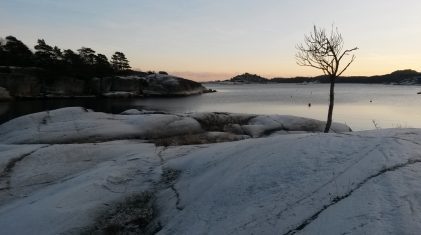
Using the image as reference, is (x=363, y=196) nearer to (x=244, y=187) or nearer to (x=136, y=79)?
(x=244, y=187)

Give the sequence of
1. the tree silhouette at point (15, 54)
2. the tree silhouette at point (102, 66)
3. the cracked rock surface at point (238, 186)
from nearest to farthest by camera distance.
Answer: the cracked rock surface at point (238, 186) → the tree silhouette at point (15, 54) → the tree silhouette at point (102, 66)

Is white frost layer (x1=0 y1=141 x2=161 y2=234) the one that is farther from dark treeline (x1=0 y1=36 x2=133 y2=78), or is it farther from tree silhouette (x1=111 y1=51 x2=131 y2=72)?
tree silhouette (x1=111 y1=51 x2=131 y2=72)

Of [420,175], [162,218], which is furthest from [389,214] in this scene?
[162,218]

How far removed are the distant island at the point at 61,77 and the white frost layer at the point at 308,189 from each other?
81.8 m

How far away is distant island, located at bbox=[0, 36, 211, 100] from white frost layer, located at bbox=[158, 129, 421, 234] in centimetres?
8179

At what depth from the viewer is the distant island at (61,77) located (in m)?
87.5

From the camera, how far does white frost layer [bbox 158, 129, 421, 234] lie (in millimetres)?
6285

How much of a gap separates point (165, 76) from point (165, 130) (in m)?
109

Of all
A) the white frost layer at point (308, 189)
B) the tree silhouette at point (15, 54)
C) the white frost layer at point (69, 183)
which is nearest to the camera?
the white frost layer at point (308, 189)

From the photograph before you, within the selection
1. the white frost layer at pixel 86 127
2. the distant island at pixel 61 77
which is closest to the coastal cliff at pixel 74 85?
the distant island at pixel 61 77

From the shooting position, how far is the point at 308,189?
7625mm

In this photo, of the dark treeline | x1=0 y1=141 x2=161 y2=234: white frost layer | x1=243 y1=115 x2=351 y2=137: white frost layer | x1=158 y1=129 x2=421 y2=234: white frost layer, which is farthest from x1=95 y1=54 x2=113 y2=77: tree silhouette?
x1=158 y1=129 x2=421 y2=234: white frost layer

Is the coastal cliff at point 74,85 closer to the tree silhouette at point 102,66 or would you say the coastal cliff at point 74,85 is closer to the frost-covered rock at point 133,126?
the tree silhouette at point 102,66

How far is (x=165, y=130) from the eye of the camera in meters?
22.8
